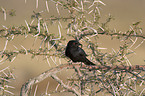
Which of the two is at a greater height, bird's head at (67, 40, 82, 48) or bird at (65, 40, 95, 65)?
bird's head at (67, 40, 82, 48)

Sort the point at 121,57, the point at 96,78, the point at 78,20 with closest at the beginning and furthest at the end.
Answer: the point at 96,78 < the point at 121,57 < the point at 78,20

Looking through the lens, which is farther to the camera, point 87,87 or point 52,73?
point 87,87

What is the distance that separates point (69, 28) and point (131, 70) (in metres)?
1.36

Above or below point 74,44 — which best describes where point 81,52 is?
below

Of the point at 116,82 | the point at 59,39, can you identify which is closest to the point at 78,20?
the point at 59,39

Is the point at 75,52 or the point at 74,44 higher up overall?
the point at 74,44

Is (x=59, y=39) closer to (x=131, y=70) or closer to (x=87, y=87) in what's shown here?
(x=87, y=87)

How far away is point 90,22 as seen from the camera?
3434mm

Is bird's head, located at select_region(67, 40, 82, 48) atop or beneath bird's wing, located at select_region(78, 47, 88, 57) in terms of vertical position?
atop

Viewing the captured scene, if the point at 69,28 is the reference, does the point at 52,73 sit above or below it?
below

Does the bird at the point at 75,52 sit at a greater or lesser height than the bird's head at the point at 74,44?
lesser

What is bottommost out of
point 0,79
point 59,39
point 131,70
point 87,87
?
point 87,87

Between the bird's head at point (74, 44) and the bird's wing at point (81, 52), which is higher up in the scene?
the bird's head at point (74, 44)

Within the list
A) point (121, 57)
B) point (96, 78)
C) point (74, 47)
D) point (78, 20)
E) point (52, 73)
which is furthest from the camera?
point (74, 47)
